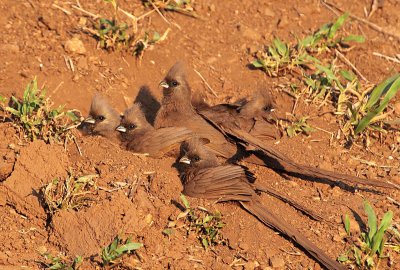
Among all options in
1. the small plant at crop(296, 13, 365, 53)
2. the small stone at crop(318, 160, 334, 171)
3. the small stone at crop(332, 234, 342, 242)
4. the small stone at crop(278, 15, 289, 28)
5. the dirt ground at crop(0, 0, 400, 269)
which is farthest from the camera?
the small stone at crop(278, 15, 289, 28)

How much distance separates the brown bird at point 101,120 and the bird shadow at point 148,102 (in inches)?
18.2

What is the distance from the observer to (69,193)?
228 inches

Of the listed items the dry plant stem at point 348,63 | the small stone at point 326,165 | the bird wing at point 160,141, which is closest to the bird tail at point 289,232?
the small stone at point 326,165

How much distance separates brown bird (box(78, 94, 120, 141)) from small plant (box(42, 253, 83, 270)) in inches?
83.2

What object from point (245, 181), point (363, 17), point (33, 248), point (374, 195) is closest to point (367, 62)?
point (363, 17)

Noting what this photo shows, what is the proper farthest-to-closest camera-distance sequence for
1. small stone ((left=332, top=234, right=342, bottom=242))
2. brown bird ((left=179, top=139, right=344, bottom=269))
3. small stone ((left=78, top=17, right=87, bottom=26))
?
small stone ((left=78, top=17, right=87, bottom=26)), small stone ((left=332, top=234, right=342, bottom=242)), brown bird ((left=179, top=139, right=344, bottom=269))

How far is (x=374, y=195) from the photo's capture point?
262 inches

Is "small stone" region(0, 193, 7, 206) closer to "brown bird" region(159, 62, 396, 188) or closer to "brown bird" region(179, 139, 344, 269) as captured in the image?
"brown bird" region(179, 139, 344, 269)

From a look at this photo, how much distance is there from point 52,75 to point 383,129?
355 centimetres

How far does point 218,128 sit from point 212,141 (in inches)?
6.1

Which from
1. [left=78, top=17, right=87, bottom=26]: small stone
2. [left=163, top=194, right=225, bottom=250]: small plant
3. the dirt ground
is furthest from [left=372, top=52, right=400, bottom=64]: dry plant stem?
[left=163, top=194, right=225, bottom=250]: small plant

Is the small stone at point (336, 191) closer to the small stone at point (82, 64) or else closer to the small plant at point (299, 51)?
the small plant at point (299, 51)

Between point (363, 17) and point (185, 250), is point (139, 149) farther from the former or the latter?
point (363, 17)

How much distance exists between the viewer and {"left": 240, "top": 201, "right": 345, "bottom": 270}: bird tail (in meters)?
5.81
